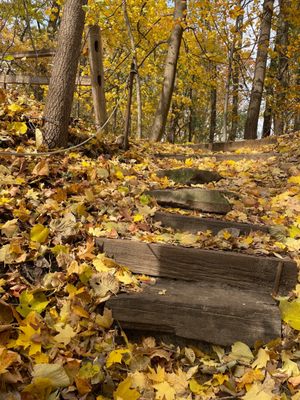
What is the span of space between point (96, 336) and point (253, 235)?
155 centimetres

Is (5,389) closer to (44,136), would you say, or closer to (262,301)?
(262,301)

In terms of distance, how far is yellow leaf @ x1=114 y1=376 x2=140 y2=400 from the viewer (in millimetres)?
1875

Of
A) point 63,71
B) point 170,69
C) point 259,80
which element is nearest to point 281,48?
point 259,80

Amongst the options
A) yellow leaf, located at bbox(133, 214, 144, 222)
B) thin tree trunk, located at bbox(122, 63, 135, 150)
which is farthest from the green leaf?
thin tree trunk, located at bbox(122, 63, 135, 150)

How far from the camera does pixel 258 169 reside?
16.2ft

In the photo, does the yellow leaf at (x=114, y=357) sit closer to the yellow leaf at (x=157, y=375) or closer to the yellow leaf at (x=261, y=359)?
the yellow leaf at (x=157, y=375)

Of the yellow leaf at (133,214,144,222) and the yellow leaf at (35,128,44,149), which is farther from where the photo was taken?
the yellow leaf at (35,128,44,149)

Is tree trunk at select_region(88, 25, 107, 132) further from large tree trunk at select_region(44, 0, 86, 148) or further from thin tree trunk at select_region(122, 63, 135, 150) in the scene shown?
large tree trunk at select_region(44, 0, 86, 148)

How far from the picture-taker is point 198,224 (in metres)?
3.23

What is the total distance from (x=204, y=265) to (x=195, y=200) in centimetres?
111

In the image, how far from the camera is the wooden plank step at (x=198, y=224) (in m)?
3.15

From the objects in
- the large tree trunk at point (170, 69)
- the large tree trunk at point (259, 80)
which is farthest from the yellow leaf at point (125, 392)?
the large tree trunk at point (259, 80)

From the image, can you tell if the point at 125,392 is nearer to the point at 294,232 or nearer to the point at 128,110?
the point at 294,232

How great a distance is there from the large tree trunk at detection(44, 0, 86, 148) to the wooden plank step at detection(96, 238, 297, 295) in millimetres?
2149
